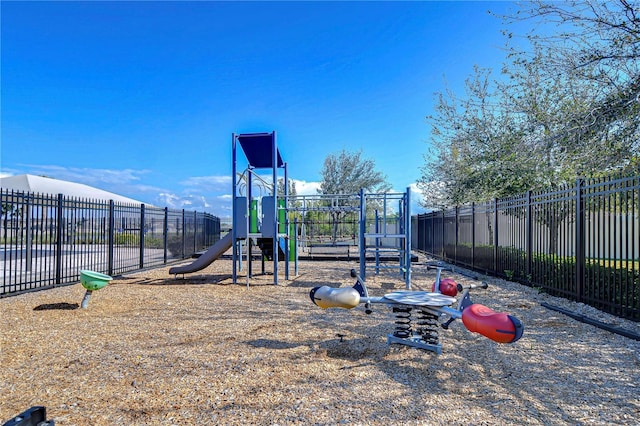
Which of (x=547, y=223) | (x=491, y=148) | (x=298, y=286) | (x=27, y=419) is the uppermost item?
(x=491, y=148)

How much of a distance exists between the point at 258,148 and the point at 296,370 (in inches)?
276

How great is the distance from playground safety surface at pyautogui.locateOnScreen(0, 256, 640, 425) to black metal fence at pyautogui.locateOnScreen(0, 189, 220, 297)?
2.55 meters

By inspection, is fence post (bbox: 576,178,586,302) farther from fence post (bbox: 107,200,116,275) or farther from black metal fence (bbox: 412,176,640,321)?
fence post (bbox: 107,200,116,275)

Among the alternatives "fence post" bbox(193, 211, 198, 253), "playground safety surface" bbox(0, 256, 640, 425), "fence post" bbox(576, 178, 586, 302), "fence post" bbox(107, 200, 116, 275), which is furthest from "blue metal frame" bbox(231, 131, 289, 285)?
"fence post" bbox(193, 211, 198, 253)

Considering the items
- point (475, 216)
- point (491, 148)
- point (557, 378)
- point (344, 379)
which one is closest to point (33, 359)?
point (344, 379)

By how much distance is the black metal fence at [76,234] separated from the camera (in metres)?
7.82

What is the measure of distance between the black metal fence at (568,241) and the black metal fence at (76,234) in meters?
9.77

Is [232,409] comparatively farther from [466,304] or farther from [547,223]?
[547,223]

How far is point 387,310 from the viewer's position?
5.98m

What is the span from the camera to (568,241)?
21.9ft

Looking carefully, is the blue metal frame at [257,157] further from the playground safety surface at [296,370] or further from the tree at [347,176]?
the tree at [347,176]

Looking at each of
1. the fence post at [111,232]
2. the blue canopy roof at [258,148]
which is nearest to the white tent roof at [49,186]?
the fence post at [111,232]

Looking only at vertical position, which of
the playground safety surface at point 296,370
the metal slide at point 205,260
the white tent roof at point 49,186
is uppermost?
the white tent roof at point 49,186

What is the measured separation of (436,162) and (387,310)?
13888mm
